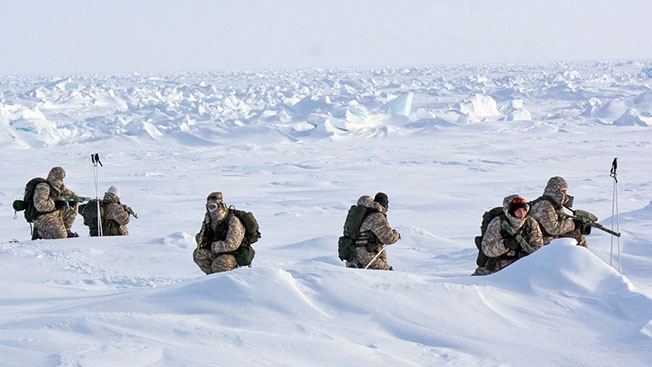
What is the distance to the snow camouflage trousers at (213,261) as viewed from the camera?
5793 mm

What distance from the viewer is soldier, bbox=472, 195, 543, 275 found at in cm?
562

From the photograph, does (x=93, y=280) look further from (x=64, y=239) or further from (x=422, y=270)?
(x=422, y=270)

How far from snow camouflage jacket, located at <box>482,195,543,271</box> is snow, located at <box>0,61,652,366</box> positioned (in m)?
0.85

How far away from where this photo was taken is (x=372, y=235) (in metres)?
6.21

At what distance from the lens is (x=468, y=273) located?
6.68m

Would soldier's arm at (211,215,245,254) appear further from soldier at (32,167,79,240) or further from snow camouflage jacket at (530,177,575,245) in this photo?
soldier at (32,167,79,240)

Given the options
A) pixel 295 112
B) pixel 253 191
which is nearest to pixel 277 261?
pixel 253 191

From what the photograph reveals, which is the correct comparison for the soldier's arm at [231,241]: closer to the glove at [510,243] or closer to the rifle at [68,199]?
the glove at [510,243]

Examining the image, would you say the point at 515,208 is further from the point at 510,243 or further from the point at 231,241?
the point at 231,241

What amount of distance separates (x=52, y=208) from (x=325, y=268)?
15.4ft

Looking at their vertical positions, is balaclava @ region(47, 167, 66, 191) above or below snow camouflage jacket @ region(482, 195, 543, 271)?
above

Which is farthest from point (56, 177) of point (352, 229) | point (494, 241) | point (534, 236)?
point (534, 236)

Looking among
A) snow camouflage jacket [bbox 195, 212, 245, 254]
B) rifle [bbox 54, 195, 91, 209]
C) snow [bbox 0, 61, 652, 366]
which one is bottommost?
snow [bbox 0, 61, 652, 366]

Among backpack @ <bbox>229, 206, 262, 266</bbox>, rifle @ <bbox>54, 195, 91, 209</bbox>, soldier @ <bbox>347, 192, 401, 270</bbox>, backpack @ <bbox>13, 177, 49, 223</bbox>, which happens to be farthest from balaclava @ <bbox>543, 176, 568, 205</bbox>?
backpack @ <bbox>13, 177, 49, 223</bbox>
